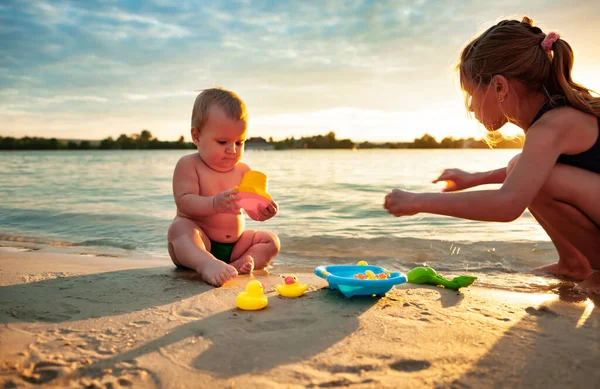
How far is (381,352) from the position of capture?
62.8 inches

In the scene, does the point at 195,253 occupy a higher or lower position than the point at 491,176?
lower

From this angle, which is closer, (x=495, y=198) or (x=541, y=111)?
(x=495, y=198)

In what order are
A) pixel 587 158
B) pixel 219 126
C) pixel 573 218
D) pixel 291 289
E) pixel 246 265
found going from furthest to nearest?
pixel 219 126 < pixel 246 265 < pixel 573 218 < pixel 587 158 < pixel 291 289

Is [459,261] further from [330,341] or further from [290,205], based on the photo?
[290,205]

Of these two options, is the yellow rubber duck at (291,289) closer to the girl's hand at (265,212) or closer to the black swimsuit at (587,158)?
the girl's hand at (265,212)

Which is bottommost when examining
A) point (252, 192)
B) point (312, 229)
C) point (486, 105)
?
point (312, 229)

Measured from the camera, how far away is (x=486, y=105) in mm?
2578

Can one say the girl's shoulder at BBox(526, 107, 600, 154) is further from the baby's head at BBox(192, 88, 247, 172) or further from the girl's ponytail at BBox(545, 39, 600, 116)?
the baby's head at BBox(192, 88, 247, 172)

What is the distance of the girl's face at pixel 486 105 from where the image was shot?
2547 millimetres

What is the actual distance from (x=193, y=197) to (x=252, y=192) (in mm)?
518

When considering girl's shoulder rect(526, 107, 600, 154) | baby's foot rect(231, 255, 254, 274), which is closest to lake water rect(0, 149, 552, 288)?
baby's foot rect(231, 255, 254, 274)

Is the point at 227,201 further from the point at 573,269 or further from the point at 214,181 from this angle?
the point at 573,269

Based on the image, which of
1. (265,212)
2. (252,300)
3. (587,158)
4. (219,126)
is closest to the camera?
(252,300)

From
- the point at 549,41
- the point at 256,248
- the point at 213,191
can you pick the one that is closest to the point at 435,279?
the point at 256,248
